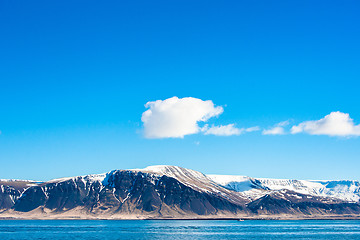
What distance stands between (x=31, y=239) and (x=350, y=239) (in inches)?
4869

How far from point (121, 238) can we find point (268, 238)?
2326 inches

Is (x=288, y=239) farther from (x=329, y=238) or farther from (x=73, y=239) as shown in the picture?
(x=73, y=239)

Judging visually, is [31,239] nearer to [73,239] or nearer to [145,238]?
[73,239]

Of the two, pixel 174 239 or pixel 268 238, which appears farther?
pixel 268 238

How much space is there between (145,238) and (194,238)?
19294 mm

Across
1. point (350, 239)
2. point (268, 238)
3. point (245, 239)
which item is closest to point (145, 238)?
point (245, 239)

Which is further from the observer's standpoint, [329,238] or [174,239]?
[329,238]

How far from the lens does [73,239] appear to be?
6535 inches

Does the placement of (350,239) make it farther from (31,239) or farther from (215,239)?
(31,239)

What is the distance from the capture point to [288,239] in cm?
16838

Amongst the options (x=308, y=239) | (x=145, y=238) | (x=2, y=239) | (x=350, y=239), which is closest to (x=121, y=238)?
(x=145, y=238)

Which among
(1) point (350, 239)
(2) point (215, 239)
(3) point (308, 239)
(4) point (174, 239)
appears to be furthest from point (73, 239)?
(1) point (350, 239)

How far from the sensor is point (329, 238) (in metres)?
175

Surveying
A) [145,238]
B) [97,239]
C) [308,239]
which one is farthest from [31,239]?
[308,239]
